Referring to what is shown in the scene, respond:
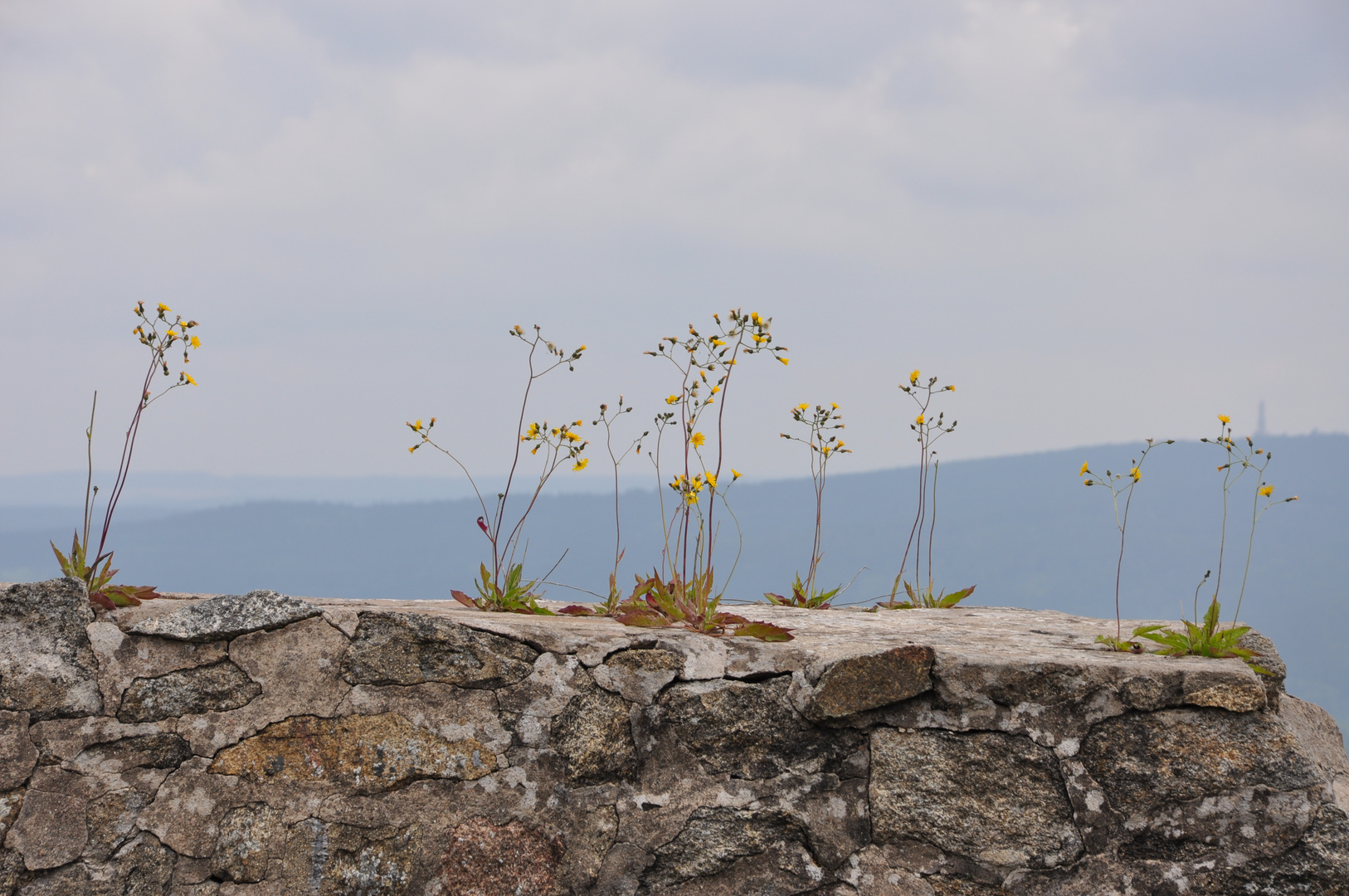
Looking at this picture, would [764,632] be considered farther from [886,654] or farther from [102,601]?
[102,601]

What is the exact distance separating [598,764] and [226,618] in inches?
70.7

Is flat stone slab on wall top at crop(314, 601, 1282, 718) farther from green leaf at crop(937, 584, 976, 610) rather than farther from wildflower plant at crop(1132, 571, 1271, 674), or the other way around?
green leaf at crop(937, 584, 976, 610)

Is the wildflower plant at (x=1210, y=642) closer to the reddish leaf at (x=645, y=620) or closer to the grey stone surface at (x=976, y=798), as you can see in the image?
the grey stone surface at (x=976, y=798)

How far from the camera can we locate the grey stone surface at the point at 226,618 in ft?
13.6

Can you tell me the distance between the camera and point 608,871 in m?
4.00

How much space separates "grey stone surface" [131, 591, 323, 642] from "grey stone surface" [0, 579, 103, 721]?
10.4 inches

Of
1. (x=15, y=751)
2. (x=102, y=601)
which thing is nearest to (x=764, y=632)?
(x=102, y=601)

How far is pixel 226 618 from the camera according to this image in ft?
13.7

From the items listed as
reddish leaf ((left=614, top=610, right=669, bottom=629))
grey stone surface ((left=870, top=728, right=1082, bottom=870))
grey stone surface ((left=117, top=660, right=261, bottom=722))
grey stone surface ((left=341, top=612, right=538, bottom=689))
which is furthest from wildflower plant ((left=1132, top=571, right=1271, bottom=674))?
grey stone surface ((left=117, top=660, right=261, bottom=722))

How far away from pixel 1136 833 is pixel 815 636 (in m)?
1.57

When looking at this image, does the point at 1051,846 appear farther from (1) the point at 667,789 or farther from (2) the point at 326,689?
(2) the point at 326,689

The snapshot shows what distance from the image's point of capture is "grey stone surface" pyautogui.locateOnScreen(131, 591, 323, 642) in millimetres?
4145

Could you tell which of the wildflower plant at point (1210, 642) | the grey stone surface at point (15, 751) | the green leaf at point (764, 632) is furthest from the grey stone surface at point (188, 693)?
the wildflower plant at point (1210, 642)

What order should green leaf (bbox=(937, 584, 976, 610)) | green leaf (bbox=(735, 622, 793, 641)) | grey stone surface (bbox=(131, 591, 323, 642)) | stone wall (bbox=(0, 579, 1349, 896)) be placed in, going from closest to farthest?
stone wall (bbox=(0, 579, 1349, 896)) < grey stone surface (bbox=(131, 591, 323, 642)) < green leaf (bbox=(735, 622, 793, 641)) < green leaf (bbox=(937, 584, 976, 610))
